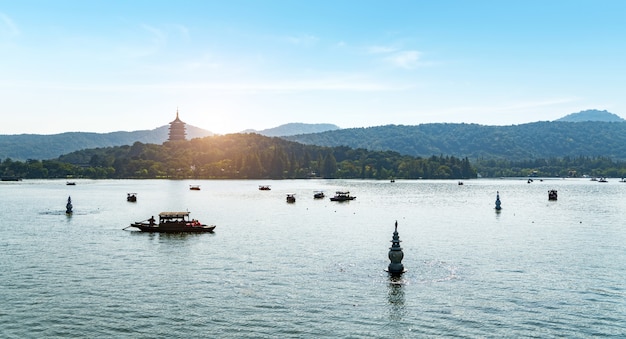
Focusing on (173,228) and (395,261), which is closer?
(395,261)

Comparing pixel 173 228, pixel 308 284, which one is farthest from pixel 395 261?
pixel 173 228

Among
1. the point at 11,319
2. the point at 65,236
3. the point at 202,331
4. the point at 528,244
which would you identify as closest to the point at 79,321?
the point at 11,319

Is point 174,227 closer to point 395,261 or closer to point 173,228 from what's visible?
point 173,228

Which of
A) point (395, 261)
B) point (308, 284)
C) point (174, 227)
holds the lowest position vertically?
point (308, 284)

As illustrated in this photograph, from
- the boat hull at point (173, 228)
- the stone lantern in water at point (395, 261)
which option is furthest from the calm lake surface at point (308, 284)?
the boat hull at point (173, 228)

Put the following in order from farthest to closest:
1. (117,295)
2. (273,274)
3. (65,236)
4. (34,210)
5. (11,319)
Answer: (34,210), (65,236), (273,274), (117,295), (11,319)

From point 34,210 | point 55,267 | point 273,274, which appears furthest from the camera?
point 34,210

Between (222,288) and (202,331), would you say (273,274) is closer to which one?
(222,288)

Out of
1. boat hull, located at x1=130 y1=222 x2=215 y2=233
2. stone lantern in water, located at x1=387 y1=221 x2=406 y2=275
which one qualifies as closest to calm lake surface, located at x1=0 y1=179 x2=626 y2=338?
stone lantern in water, located at x1=387 y1=221 x2=406 y2=275

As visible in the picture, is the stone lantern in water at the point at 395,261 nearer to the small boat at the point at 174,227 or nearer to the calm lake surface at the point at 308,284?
the calm lake surface at the point at 308,284

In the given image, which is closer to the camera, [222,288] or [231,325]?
[231,325]

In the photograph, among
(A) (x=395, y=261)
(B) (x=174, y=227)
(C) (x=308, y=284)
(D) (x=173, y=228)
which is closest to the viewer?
(C) (x=308, y=284)
